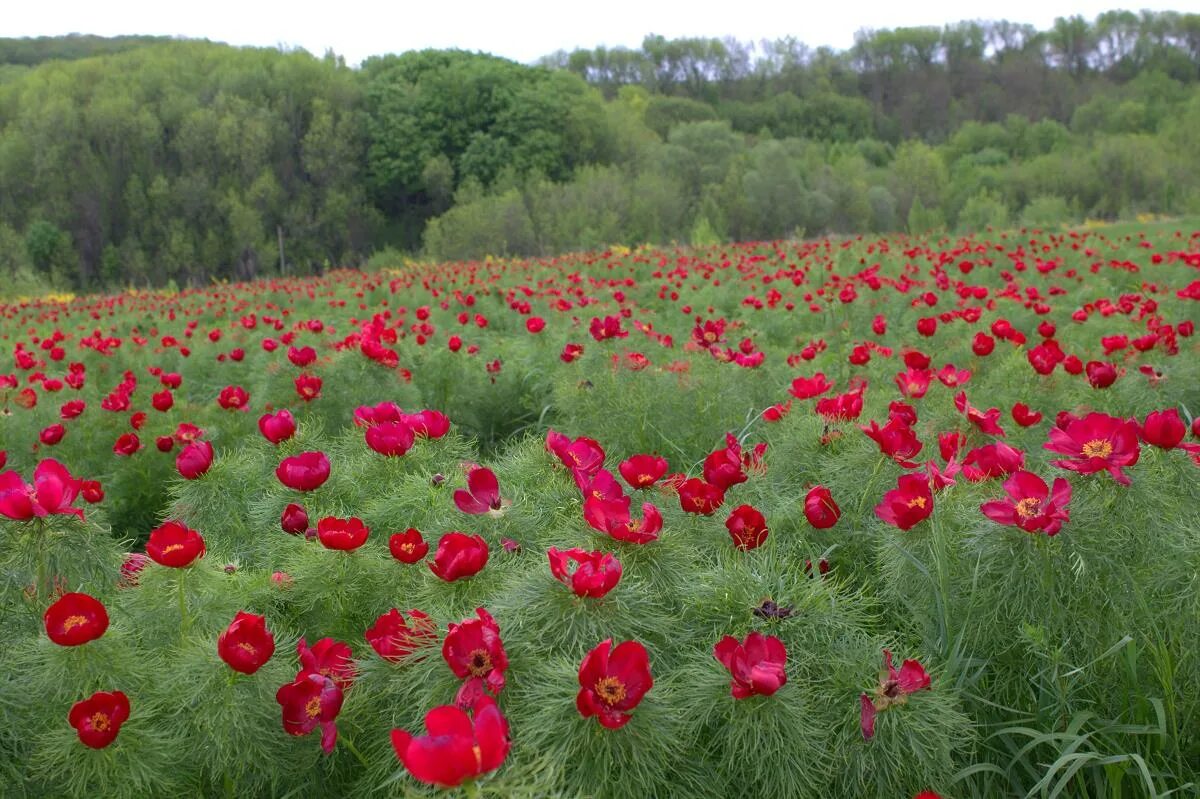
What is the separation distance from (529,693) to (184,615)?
0.87 meters

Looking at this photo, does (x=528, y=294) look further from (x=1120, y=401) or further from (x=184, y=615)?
(x=184, y=615)

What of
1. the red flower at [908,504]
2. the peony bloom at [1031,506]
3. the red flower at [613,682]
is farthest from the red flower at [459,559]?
the peony bloom at [1031,506]

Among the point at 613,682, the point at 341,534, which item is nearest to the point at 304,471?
the point at 341,534

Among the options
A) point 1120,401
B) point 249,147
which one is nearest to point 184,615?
point 1120,401

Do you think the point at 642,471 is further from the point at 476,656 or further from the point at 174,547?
the point at 174,547

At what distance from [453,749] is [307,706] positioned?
0.69 metres

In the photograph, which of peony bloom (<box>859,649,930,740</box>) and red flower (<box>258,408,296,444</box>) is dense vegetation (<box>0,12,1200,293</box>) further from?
peony bloom (<box>859,649,930,740</box>)

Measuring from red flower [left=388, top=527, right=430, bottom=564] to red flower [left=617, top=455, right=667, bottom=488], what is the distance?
54 cm

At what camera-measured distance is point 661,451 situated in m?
4.03

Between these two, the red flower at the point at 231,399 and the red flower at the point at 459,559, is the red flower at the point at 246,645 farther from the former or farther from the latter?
the red flower at the point at 231,399

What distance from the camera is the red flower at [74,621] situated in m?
1.59

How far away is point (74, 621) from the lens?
161cm

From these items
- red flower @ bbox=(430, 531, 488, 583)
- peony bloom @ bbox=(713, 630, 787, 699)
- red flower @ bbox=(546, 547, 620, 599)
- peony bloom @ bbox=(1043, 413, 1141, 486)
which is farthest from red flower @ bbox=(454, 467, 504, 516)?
peony bloom @ bbox=(1043, 413, 1141, 486)

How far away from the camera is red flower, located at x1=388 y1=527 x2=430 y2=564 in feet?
6.38
